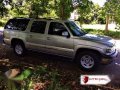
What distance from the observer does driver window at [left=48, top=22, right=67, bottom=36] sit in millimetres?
9422

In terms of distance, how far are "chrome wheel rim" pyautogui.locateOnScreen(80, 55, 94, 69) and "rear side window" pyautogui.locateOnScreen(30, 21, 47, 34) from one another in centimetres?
218

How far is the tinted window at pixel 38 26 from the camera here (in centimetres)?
→ 1007

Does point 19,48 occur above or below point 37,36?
below

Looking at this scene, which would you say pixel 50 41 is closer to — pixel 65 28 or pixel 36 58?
pixel 65 28

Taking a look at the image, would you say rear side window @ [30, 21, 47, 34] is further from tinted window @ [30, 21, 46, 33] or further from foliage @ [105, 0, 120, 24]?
foliage @ [105, 0, 120, 24]

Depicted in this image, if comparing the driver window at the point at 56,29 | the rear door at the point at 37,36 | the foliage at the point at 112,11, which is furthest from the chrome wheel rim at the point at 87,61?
the foliage at the point at 112,11

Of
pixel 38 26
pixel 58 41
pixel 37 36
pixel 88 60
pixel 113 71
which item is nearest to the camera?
pixel 88 60

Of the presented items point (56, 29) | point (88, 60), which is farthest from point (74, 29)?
point (88, 60)

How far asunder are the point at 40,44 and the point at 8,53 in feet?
8.60

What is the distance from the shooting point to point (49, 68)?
9023 mm

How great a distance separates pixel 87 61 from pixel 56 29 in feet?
6.04

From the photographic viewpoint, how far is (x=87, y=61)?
8812 mm

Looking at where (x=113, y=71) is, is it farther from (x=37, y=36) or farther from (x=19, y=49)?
(x=19, y=49)

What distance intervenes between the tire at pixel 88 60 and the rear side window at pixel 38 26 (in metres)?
2.07
